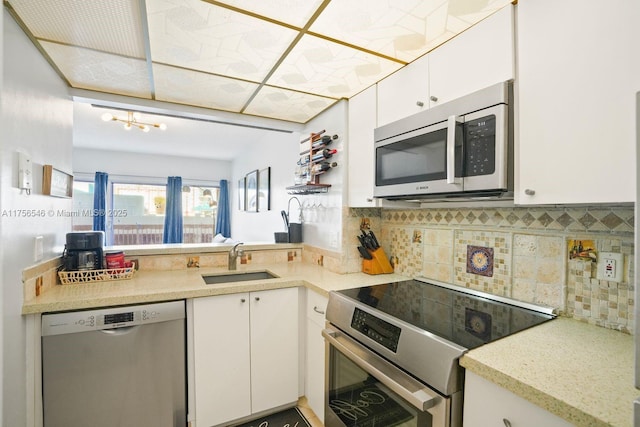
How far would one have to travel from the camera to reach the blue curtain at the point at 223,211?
6020 millimetres

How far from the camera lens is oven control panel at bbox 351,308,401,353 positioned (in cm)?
116

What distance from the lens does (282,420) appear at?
1.81 metres

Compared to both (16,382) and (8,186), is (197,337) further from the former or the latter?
A: (8,186)

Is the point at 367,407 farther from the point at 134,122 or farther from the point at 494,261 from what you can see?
the point at 134,122

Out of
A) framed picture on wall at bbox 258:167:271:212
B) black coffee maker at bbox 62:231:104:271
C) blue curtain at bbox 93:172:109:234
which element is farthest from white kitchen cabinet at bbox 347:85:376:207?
blue curtain at bbox 93:172:109:234

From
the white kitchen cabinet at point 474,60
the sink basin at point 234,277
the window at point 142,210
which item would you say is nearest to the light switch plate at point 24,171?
the sink basin at point 234,277

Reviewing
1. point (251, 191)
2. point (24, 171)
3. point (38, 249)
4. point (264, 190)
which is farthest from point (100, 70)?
point (251, 191)

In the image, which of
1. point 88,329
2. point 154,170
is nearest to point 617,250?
point 88,329

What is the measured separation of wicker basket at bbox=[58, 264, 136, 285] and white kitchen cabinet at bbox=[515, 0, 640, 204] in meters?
2.13

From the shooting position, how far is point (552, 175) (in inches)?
38.2

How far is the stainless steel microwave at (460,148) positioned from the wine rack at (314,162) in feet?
2.26

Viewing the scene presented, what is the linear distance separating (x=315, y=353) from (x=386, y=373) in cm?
75

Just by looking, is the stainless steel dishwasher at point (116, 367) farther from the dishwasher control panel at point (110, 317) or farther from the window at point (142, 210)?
the window at point (142, 210)

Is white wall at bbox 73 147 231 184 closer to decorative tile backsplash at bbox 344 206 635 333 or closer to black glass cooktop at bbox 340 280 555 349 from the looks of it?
decorative tile backsplash at bbox 344 206 635 333
